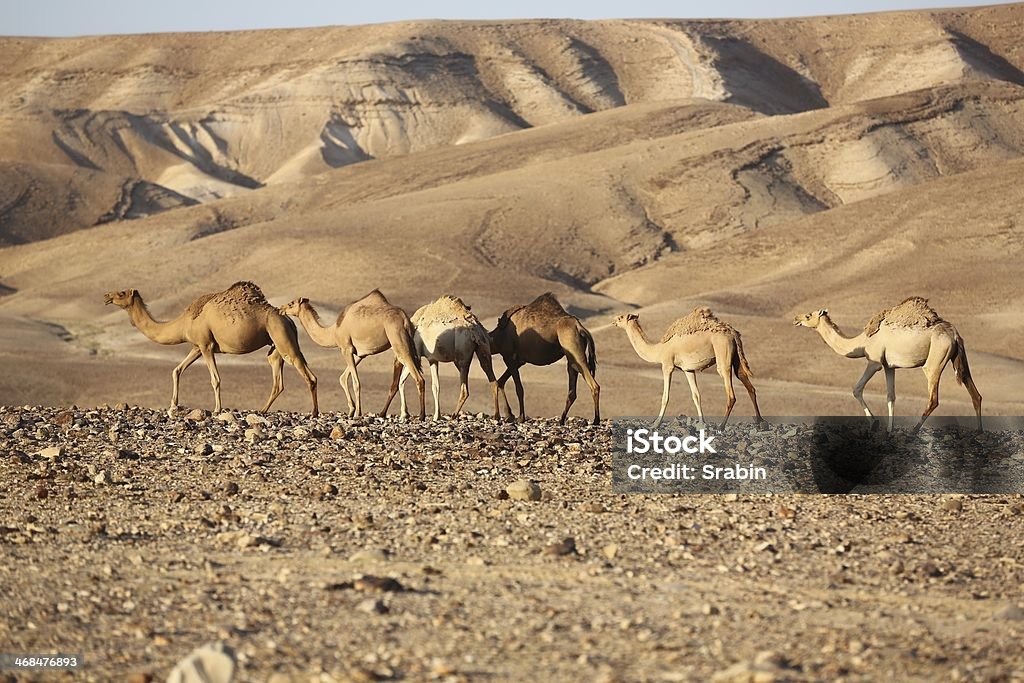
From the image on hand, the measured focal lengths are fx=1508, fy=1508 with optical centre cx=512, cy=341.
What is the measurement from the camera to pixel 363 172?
87625 millimetres

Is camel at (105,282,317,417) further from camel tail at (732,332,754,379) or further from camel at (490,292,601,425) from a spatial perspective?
camel tail at (732,332,754,379)

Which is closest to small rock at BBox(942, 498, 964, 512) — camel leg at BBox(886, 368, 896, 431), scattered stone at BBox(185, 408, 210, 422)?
camel leg at BBox(886, 368, 896, 431)

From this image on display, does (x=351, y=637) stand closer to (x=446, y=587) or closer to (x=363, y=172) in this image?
(x=446, y=587)

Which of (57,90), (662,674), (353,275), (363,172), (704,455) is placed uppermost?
(57,90)

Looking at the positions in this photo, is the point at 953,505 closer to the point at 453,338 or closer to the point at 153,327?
the point at 453,338

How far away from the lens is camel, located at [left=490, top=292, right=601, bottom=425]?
739 inches

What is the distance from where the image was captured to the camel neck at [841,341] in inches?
A: 714

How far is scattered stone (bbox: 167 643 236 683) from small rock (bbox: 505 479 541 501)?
538 centimetres

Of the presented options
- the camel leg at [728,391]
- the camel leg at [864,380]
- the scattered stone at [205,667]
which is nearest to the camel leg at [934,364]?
the camel leg at [864,380]

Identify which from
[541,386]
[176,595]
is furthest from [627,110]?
[176,595]

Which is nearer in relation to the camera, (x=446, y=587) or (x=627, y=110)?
(x=446, y=587)

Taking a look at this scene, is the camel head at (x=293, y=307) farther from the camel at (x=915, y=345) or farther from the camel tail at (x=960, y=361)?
the camel tail at (x=960, y=361)

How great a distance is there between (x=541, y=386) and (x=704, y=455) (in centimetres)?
2056

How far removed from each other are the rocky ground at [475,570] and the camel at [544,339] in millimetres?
3617
